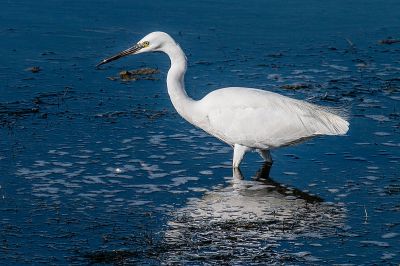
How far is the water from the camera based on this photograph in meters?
8.23

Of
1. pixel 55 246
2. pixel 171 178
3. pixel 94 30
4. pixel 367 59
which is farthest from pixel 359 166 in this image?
pixel 94 30

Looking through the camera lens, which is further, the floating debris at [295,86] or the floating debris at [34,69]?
the floating debris at [34,69]

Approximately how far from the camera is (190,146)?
439 inches

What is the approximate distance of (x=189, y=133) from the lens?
11.7 m

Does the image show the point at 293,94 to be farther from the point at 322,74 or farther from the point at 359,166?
the point at 359,166

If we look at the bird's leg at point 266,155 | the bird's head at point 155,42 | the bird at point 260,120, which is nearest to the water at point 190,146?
the bird's leg at point 266,155

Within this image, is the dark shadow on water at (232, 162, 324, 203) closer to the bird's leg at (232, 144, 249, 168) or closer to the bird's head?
the bird's leg at (232, 144, 249, 168)

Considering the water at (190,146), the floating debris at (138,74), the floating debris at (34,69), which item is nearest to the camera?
the water at (190,146)

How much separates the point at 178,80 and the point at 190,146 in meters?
0.79

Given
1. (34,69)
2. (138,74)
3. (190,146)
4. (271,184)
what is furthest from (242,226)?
(34,69)

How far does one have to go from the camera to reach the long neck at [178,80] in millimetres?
10797

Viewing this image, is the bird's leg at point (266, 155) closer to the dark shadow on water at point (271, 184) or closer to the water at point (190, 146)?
the dark shadow on water at point (271, 184)

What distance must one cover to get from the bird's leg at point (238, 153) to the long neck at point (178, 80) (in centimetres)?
70

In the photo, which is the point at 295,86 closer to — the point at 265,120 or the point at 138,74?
the point at 138,74
